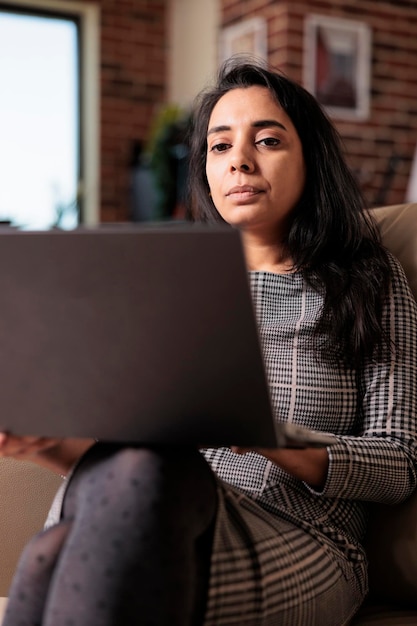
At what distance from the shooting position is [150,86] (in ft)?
18.8

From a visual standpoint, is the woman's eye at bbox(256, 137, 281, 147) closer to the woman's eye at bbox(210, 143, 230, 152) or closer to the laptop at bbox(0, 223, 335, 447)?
the woman's eye at bbox(210, 143, 230, 152)

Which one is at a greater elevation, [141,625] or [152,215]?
[152,215]

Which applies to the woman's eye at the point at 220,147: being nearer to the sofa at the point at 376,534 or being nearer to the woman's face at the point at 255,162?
the woman's face at the point at 255,162

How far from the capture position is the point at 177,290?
86 cm

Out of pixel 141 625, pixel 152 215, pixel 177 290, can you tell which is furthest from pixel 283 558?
pixel 152 215

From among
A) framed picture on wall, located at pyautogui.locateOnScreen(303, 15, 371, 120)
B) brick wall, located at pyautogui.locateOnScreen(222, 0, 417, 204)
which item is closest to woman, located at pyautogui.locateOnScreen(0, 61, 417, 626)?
framed picture on wall, located at pyautogui.locateOnScreen(303, 15, 371, 120)

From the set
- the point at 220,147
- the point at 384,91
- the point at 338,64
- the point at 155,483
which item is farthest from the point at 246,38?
the point at 155,483

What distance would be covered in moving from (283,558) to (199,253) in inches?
16.7

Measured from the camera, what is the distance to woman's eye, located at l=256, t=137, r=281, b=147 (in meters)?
1.48

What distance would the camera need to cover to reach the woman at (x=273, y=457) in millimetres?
899

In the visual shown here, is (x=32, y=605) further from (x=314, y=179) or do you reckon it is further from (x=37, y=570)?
(x=314, y=179)

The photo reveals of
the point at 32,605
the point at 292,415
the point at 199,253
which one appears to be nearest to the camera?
Answer: the point at 199,253

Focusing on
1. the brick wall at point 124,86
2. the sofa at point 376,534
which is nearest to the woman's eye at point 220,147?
the sofa at point 376,534

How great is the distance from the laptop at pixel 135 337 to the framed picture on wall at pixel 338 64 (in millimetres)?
3967
